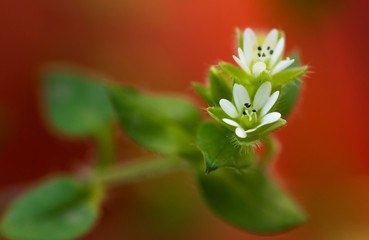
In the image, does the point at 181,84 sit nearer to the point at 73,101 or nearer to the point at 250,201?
the point at 73,101

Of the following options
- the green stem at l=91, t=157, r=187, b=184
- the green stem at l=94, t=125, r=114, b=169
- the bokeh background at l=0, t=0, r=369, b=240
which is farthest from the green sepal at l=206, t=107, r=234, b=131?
the bokeh background at l=0, t=0, r=369, b=240

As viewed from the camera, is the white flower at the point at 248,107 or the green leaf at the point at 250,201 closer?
the white flower at the point at 248,107

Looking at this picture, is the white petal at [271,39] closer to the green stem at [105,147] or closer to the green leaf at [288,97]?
the green leaf at [288,97]

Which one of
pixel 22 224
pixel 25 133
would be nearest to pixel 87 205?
pixel 22 224

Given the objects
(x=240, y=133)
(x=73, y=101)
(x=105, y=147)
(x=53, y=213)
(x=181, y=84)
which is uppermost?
(x=181, y=84)

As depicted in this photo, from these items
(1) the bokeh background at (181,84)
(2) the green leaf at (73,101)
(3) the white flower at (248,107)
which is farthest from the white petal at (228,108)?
(1) the bokeh background at (181,84)

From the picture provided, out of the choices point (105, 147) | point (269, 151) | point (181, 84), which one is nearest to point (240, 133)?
point (269, 151)
